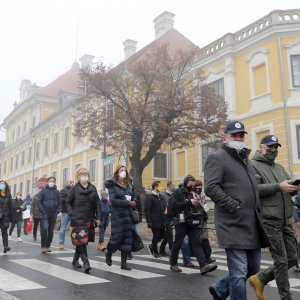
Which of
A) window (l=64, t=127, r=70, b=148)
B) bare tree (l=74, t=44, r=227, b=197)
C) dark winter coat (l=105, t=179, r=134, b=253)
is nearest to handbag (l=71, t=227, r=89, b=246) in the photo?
dark winter coat (l=105, t=179, r=134, b=253)

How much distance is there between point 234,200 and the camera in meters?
3.94

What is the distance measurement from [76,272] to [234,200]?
425 centimetres

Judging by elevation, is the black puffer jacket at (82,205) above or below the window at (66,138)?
below

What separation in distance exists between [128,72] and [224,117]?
6.03 metres

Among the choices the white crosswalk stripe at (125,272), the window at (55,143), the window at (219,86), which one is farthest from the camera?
the window at (55,143)

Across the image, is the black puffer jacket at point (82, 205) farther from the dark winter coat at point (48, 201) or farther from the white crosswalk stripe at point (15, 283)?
the dark winter coat at point (48, 201)

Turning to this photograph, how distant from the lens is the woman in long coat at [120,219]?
7.57m

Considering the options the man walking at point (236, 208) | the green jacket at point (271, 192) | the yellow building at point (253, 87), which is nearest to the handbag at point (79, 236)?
the green jacket at point (271, 192)

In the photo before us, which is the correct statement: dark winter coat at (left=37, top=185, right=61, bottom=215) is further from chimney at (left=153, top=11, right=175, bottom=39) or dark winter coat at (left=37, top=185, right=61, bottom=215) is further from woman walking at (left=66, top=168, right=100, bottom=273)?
chimney at (left=153, top=11, right=175, bottom=39)

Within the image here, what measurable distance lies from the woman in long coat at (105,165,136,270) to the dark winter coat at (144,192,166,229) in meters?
2.55

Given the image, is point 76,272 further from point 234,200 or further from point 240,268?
point 234,200

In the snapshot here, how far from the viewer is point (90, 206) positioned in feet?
26.0

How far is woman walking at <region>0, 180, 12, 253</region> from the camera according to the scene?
400 inches

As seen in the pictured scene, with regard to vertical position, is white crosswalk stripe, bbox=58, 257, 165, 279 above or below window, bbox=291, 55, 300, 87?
below
